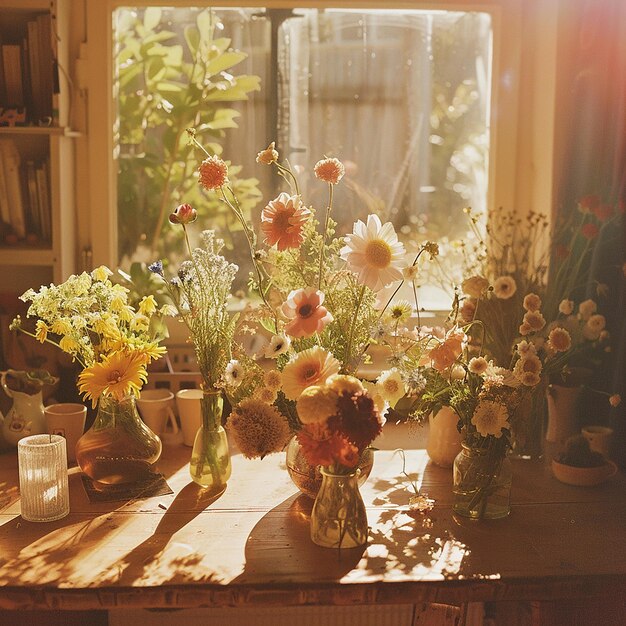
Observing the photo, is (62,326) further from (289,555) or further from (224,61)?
(224,61)

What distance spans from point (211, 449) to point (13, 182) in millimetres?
908

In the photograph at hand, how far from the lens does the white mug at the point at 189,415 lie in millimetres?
2004

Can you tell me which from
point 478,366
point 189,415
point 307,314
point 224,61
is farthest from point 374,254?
point 224,61

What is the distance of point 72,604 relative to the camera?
4.44ft

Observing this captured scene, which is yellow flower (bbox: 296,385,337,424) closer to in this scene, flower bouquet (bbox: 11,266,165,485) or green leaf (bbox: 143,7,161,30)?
flower bouquet (bbox: 11,266,165,485)

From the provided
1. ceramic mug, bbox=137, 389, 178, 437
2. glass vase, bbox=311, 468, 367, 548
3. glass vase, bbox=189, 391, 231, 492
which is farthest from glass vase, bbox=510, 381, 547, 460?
ceramic mug, bbox=137, 389, 178, 437

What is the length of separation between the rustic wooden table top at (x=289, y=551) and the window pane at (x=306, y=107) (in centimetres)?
88

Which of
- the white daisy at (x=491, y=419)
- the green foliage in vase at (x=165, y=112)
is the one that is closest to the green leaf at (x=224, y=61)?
the green foliage in vase at (x=165, y=112)

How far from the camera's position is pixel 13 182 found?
2123mm

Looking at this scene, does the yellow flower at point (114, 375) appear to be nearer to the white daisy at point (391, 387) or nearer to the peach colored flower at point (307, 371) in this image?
the peach colored flower at point (307, 371)

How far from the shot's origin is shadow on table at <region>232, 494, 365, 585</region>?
140cm

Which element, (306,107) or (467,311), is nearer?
(467,311)

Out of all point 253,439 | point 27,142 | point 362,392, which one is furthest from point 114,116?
point 362,392

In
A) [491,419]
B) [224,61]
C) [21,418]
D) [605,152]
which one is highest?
[224,61]
